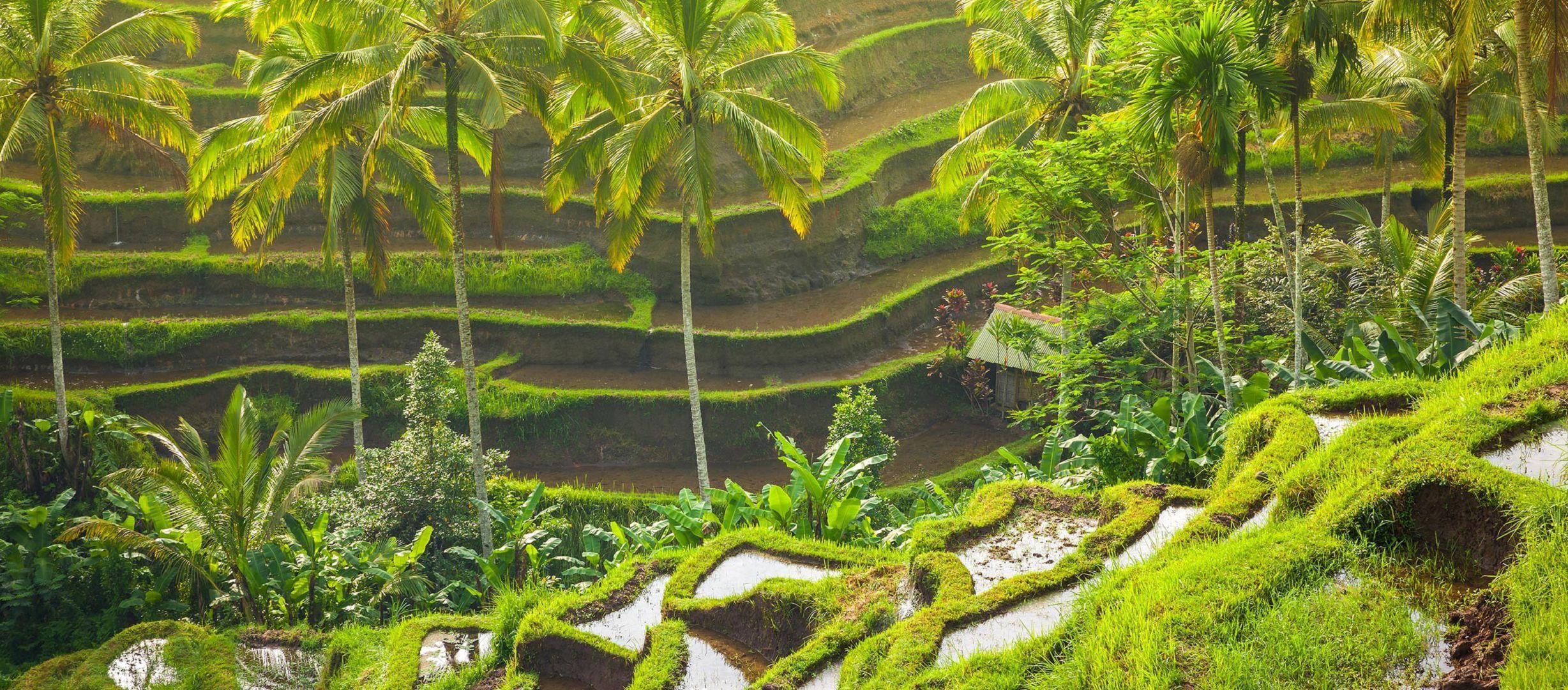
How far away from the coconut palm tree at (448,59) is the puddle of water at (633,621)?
4.64 m

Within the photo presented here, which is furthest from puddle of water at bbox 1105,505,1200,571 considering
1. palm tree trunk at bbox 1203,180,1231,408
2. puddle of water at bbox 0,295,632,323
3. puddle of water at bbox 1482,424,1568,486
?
puddle of water at bbox 0,295,632,323

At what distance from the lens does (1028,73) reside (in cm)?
1764

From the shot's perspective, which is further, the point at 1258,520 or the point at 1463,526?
the point at 1258,520

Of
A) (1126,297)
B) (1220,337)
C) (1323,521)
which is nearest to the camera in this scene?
(1323,521)

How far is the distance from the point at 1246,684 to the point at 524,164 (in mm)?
22031

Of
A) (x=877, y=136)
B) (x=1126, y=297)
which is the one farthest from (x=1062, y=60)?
(x=877, y=136)

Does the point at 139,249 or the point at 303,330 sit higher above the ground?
the point at 139,249

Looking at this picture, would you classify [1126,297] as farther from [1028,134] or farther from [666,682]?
[666,682]

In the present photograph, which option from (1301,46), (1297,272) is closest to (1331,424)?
(1297,272)

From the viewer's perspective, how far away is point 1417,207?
2241 cm

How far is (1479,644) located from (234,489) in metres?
10.3

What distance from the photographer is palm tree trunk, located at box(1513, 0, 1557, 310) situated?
9.72m

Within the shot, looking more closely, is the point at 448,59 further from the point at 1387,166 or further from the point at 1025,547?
the point at 1387,166

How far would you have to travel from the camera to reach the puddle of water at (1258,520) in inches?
265
